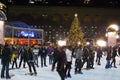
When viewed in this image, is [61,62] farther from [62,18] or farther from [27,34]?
[62,18]

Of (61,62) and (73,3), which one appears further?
(73,3)

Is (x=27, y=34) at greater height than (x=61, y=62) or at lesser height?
lesser

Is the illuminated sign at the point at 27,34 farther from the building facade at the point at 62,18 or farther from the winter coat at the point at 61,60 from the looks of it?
the winter coat at the point at 61,60

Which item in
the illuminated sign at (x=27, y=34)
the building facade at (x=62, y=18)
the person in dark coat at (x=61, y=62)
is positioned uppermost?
the person in dark coat at (x=61, y=62)

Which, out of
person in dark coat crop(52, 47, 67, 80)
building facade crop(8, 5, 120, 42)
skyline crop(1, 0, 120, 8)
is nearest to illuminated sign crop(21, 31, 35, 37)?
building facade crop(8, 5, 120, 42)

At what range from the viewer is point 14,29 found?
55.0 metres

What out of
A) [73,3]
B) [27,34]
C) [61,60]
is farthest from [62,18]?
[61,60]

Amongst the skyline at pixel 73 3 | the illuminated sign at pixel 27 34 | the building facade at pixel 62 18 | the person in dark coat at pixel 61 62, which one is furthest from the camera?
the skyline at pixel 73 3

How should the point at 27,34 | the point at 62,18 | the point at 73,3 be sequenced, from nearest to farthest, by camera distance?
the point at 27,34 < the point at 62,18 < the point at 73,3

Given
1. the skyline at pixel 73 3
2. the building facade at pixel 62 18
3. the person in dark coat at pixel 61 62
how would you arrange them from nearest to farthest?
the person in dark coat at pixel 61 62
the building facade at pixel 62 18
the skyline at pixel 73 3

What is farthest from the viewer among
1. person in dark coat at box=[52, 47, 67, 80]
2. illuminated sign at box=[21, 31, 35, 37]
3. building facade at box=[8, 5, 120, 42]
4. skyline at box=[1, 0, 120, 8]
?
skyline at box=[1, 0, 120, 8]

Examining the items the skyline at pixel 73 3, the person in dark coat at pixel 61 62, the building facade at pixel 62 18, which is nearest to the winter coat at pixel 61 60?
the person in dark coat at pixel 61 62

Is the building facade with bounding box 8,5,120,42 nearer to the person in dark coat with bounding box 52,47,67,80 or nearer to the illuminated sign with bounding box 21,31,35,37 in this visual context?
the illuminated sign with bounding box 21,31,35,37

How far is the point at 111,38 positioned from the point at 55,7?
73.6 meters
